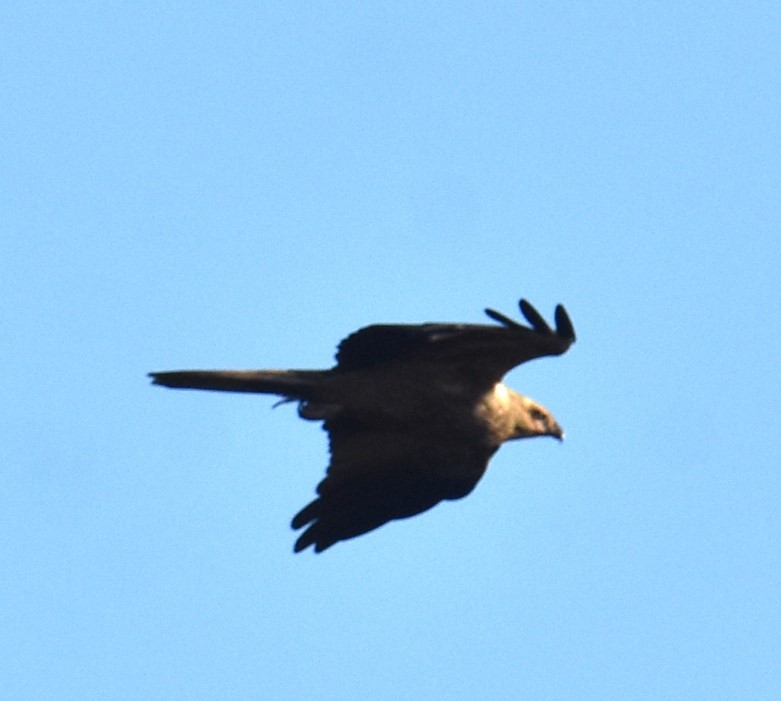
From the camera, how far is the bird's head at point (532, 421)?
1500cm

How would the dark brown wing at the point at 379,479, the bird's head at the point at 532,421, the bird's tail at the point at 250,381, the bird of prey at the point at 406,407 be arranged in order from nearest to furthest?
the bird's tail at the point at 250,381
the bird of prey at the point at 406,407
the dark brown wing at the point at 379,479
the bird's head at the point at 532,421

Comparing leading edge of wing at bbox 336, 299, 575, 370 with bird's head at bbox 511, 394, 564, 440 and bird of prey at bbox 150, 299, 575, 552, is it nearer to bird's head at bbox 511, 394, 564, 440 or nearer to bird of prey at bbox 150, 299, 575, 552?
bird of prey at bbox 150, 299, 575, 552

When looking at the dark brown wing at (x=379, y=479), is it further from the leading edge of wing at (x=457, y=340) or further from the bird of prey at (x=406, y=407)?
the leading edge of wing at (x=457, y=340)

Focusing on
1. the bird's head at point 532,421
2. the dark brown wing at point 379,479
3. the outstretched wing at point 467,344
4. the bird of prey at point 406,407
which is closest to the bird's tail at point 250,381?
the bird of prey at point 406,407

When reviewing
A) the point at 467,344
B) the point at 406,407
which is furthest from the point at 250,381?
the point at 467,344

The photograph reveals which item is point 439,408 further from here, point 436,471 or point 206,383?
point 206,383

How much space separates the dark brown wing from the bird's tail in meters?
0.86

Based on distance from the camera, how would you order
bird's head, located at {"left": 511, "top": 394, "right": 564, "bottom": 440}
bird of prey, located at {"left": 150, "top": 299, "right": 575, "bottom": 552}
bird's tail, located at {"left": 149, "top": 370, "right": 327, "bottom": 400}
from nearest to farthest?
1. bird's tail, located at {"left": 149, "top": 370, "right": 327, "bottom": 400}
2. bird of prey, located at {"left": 150, "top": 299, "right": 575, "bottom": 552}
3. bird's head, located at {"left": 511, "top": 394, "right": 564, "bottom": 440}

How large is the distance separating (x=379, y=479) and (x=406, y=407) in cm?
83

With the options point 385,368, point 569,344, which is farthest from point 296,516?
point 569,344

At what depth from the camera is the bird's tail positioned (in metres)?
13.4

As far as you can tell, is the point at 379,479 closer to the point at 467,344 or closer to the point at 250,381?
the point at 467,344

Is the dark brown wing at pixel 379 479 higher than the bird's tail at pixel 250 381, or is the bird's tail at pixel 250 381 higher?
the bird's tail at pixel 250 381

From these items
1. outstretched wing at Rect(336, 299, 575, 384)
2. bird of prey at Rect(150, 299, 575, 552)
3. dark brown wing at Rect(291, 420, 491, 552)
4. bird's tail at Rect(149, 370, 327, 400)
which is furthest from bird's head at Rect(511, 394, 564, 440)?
bird's tail at Rect(149, 370, 327, 400)
